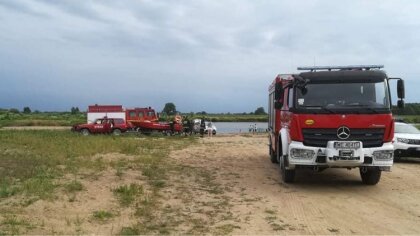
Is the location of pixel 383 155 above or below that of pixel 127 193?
above

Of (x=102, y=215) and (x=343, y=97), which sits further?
(x=343, y=97)

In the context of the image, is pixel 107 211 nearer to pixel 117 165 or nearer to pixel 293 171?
pixel 293 171

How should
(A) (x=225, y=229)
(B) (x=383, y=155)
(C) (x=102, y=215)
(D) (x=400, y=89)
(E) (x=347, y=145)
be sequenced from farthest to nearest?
(D) (x=400, y=89)
(B) (x=383, y=155)
(E) (x=347, y=145)
(C) (x=102, y=215)
(A) (x=225, y=229)

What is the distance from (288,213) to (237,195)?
1894 millimetres

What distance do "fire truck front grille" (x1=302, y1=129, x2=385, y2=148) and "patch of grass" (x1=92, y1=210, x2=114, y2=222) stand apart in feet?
15.4

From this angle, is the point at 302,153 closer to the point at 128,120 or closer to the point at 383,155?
the point at 383,155

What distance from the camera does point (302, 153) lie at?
1080 cm

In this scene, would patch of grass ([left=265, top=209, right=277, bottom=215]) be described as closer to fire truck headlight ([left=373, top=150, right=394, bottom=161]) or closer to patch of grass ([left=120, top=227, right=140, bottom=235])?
patch of grass ([left=120, top=227, right=140, bottom=235])

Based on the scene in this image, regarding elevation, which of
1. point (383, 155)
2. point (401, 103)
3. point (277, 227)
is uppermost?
point (401, 103)

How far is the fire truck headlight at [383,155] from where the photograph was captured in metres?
10.6

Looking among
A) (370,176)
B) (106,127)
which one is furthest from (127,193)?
(106,127)

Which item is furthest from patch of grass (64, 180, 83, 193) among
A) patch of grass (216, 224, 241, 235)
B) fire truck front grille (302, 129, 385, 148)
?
fire truck front grille (302, 129, 385, 148)

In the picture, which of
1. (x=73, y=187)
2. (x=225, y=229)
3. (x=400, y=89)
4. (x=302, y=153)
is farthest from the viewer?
(x=400, y=89)

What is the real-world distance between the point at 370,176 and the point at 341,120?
2.22m
